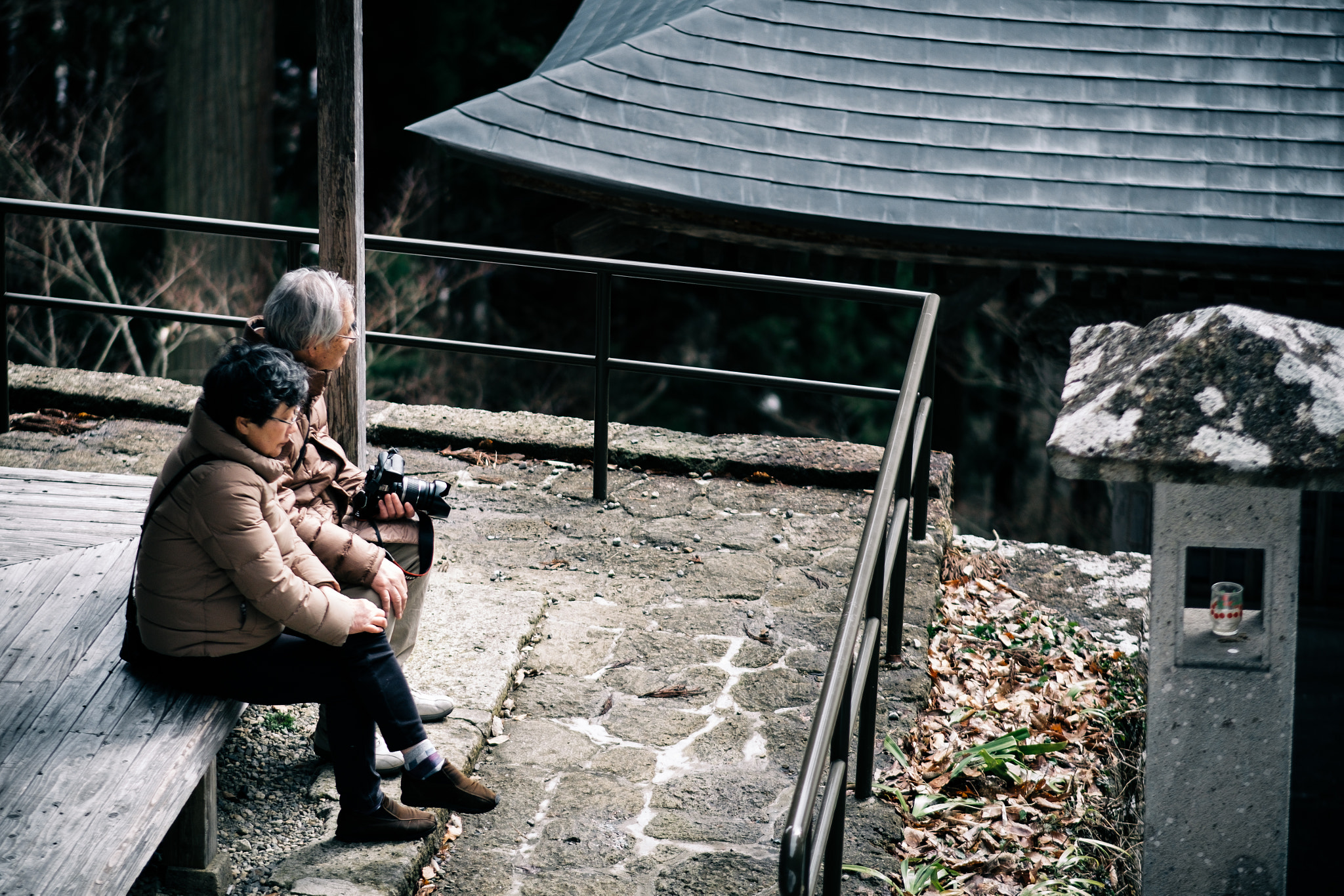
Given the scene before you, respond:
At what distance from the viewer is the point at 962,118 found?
8211 mm

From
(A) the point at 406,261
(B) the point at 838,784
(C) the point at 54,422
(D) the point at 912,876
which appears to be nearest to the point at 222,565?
(B) the point at 838,784

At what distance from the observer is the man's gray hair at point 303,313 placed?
2.93 m

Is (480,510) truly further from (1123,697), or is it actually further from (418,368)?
(418,368)

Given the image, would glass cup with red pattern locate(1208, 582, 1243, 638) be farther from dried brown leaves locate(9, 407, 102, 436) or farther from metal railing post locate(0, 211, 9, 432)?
dried brown leaves locate(9, 407, 102, 436)

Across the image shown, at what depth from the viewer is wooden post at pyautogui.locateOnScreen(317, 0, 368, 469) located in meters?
3.24

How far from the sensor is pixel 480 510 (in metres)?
5.32

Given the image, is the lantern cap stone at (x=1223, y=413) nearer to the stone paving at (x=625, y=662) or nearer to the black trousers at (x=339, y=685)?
the stone paving at (x=625, y=662)

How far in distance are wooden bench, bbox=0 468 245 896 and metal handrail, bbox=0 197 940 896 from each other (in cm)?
127

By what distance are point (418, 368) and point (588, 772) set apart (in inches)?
469

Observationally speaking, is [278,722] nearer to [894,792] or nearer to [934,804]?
[894,792]

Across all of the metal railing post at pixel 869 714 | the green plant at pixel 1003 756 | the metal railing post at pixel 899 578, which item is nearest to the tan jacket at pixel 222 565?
the metal railing post at pixel 869 714

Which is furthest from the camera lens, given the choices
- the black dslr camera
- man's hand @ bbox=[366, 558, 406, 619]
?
man's hand @ bbox=[366, 558, 406, 619]

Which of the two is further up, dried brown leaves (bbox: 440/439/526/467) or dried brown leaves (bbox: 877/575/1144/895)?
dried brown leaves (bbox: 440/439/526/467)

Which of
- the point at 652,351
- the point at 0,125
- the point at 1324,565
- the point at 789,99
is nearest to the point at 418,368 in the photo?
the point at 652,351
